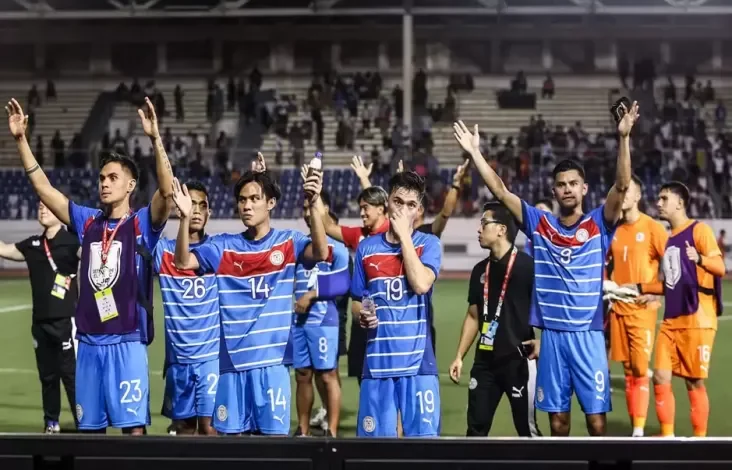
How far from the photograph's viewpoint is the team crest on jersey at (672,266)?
311 inches

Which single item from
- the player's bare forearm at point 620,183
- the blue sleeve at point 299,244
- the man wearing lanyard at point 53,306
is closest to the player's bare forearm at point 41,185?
the blue sleeve at point 299,244

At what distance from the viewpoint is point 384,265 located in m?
5.82

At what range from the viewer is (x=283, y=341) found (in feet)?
18.8

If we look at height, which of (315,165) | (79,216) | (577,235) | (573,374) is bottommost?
(573,374)

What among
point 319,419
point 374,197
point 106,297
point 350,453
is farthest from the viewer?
point 319,419

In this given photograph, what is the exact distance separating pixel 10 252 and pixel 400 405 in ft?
12.3

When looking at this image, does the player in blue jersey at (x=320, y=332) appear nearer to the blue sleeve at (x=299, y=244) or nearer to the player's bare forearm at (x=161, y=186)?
the blue sleeve at (x=299, y=244)

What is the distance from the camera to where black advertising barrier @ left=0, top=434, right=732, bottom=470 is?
326cm

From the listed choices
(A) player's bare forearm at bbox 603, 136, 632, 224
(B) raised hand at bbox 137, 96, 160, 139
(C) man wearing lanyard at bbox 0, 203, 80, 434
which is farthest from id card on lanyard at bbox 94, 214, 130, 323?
(A) player's bare forearm at bbox 603, 136, 632, 224

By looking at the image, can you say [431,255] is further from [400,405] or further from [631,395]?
[631,395]

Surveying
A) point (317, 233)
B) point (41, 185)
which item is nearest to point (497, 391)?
point (317, 233)

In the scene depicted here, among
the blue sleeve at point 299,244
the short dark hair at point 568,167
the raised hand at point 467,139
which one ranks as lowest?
the blue sleeve at point 299,244

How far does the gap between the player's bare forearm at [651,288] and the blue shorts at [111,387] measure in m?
4.31

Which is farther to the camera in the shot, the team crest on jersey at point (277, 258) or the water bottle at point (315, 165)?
the team crest on jersey at point (277, 258)
